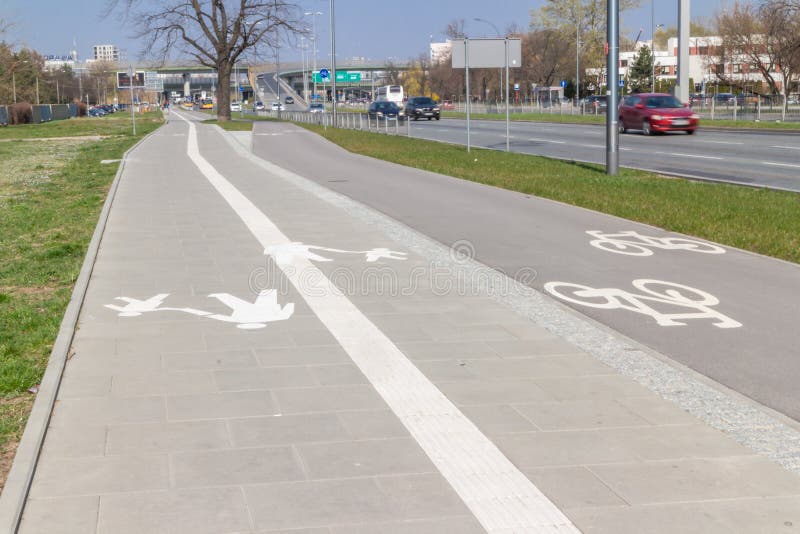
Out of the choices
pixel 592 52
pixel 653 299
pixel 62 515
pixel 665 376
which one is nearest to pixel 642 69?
pixel 592 52

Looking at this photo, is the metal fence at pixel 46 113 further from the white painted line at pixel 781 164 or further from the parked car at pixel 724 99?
the white painted line at pixel 781 164

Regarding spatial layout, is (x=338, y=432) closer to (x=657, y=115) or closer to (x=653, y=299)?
(x=653, y=299)

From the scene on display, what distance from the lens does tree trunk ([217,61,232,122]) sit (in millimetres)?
65375

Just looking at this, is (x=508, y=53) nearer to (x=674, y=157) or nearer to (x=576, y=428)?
(x=674, y=157)

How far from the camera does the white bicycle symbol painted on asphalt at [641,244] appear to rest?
10680 mm

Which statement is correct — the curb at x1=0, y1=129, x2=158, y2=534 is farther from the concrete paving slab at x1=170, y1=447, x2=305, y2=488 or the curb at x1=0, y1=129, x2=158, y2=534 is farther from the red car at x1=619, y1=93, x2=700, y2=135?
the red car at x1=619, y1=93, x2=700, y2=135

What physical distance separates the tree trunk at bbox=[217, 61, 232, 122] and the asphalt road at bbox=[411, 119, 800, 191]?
26827mm

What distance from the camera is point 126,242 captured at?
1152cm

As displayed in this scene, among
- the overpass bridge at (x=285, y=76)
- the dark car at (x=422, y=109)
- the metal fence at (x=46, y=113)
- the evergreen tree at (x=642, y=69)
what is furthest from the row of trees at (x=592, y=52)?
the metal fence at (x=46, y=113)

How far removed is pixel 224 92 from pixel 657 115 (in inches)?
1495

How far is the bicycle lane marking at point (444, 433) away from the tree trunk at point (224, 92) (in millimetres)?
58990

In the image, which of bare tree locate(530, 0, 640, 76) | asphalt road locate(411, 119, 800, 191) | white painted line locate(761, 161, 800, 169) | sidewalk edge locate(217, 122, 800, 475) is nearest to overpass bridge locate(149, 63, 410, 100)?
bare tree locate(530, 0, 640, 76)

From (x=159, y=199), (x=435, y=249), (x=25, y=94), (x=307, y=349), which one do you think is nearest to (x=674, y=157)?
(x=159, y=199)

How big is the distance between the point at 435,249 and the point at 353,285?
226 cm
